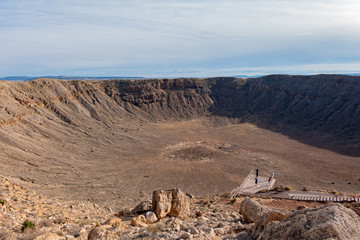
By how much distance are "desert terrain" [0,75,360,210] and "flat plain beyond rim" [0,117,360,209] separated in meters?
0.14

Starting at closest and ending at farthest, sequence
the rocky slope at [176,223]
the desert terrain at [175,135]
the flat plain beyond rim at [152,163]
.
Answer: the rocky slope at [176,223] → the flat plain beyond rim at [152,163] → the desert terrain at [175,135]

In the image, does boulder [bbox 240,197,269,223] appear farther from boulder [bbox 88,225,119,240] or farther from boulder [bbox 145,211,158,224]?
boulder [bbox 88,225,119,240]

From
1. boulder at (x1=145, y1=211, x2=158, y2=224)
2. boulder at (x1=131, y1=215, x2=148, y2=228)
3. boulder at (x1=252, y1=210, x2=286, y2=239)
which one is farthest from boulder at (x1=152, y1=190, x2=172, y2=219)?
boulder at (x1=252, y1=210, x2=286, y2=239)

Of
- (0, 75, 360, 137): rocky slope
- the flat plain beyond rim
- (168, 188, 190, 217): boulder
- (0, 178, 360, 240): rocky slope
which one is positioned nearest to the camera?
(0, 178, 360, 240): rocky slope

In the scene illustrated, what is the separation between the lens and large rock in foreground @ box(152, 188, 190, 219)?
11.7 metres

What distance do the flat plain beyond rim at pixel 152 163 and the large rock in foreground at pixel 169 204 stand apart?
397 inches

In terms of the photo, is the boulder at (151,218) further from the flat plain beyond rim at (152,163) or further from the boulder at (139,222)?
the flat plain beyond rim at (152,163)

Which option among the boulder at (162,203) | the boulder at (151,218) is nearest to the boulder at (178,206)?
the boulder at (162,203)

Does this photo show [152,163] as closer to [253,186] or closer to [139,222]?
[253,186]

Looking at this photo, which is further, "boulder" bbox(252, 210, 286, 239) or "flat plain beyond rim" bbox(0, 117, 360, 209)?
"flat plain beyond rim" bbox(0, 117, 360, 209)

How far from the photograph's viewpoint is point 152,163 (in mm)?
35719

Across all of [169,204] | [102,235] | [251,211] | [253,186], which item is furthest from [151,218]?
[253,186]

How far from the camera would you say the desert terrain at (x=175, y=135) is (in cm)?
2823

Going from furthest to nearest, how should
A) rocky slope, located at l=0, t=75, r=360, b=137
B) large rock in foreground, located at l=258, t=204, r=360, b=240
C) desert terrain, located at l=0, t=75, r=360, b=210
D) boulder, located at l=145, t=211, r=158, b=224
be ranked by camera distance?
rocky slope, located at l=0, t=75, r=360, b=137, desert terrain, located at l=0, t=75, r=360, b=210, boulder, located at l=145, t=211, r=158, b=224, large rock in foreground, located at l=258, t=204, r=360, b=240
